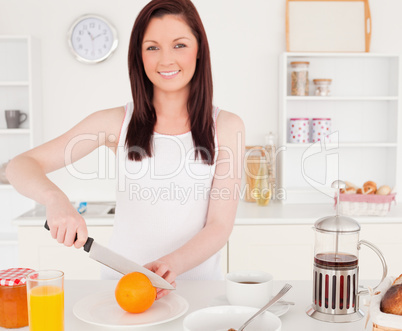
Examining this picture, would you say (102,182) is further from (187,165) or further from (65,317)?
(65,317)

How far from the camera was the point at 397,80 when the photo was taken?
296 centimetres

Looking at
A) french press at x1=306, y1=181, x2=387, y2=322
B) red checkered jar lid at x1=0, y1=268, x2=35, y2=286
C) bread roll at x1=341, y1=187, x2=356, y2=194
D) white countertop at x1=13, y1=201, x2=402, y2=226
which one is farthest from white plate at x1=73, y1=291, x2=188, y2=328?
bread roll at x1=341, y1=187, x2=356, y2=194

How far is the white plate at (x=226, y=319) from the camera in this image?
0.94m

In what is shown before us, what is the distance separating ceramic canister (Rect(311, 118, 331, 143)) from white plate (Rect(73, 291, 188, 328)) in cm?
200

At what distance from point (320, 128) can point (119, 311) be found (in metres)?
2.14

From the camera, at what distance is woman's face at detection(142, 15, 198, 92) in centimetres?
153

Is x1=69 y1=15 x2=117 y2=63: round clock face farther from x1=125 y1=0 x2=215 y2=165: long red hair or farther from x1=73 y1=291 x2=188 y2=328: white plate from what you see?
x1=73 y1=291 x2=188 y2=328: white plate

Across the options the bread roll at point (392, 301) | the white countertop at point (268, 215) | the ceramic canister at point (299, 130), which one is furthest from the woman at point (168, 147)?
the ceramic canister at point (299, 130)

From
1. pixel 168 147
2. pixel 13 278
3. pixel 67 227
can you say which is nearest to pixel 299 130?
pixel 168 147

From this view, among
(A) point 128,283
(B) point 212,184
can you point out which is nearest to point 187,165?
(B) point 212,184

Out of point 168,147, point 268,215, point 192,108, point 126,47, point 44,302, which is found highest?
point 126,47

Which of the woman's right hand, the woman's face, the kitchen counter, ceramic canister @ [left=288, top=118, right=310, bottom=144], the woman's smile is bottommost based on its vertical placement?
the kitchen counter

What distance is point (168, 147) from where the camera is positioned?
5.43ft

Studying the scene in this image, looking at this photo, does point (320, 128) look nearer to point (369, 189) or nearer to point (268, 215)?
point (369, 189)
